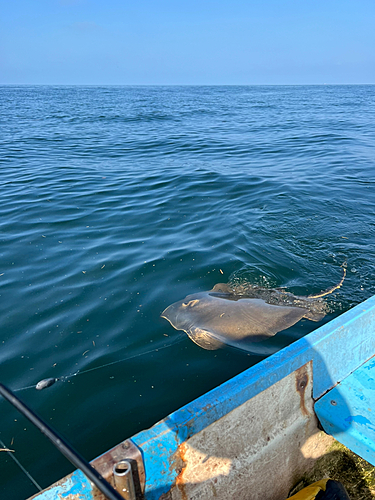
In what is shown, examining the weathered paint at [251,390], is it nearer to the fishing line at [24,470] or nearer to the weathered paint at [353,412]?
the weathered paint at [353,412]

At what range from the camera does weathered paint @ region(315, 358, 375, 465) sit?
8.81ft

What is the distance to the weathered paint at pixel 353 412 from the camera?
2.69m

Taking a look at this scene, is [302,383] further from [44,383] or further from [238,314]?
[44,383]

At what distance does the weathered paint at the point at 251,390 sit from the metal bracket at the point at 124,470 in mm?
44

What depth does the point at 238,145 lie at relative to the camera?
1585 centimetres

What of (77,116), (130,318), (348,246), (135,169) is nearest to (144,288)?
(130,318)

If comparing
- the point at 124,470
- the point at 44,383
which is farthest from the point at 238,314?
the point at 124,470

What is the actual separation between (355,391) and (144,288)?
3.16m

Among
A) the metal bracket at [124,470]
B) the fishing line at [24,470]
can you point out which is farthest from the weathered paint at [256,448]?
the fishing line at [24,470]

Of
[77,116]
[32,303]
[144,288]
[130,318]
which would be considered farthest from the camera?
[77,116]

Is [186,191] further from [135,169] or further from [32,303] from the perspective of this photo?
[32,303]

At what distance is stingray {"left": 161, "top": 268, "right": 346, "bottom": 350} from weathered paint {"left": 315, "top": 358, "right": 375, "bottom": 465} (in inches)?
51.2

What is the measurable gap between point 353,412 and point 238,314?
76.1 inches

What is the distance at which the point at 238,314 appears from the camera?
4.71 meters
